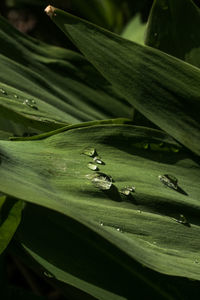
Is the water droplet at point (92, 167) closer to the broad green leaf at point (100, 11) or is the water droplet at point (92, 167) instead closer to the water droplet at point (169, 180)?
the water droplet at point (169, 180)

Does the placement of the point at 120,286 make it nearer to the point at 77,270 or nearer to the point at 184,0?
the point at 77,270

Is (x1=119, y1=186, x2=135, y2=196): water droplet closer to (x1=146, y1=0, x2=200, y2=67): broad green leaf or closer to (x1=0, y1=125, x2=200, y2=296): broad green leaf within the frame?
(x1=0, y1=125, x2=200, y2=296): broad green leaf

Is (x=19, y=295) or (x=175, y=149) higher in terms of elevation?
(x=175, y=149)

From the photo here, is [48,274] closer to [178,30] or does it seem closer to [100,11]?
[178,30]

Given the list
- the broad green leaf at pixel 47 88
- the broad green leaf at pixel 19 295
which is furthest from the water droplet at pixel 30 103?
the broad green leaf at pixel 19 295

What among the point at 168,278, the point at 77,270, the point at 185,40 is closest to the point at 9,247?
the point at 77,270

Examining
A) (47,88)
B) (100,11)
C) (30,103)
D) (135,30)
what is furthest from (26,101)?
(100,11)
